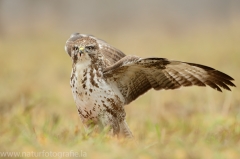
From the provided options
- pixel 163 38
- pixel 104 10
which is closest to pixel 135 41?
pixel 163 38

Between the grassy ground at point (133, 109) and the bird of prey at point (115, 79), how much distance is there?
304 mm

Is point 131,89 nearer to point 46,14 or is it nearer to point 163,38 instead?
point 163,38

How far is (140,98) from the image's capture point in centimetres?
973

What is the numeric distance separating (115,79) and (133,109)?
2.90 metres

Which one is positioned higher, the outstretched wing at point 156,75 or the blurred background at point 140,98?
the outstretched wing at point 156,75

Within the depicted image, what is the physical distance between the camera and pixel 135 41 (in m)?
18.8

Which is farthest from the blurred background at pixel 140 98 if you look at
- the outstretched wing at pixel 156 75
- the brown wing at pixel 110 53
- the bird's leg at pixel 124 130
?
the brown wing at pixel 110 53

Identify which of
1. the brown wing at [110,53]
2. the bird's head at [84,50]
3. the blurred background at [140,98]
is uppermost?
the bird's head at [84,50]

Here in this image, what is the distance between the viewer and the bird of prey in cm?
541

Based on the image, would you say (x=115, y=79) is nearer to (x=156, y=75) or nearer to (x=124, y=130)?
(x=156, y=75)

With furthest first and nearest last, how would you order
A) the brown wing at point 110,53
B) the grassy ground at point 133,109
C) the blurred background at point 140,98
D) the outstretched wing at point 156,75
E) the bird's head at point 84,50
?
the brown wing at point 110,53, the bird's head at point 84,50, the outstretched wing at point 156,75, the blurred background at point 140,98, the grassy ground at point 133,109

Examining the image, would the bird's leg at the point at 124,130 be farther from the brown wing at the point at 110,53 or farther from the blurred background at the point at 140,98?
the brown wing at the point at 110,53

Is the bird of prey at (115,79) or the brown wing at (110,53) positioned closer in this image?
the bird of prey at (115,79)

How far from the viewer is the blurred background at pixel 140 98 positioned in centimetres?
454
